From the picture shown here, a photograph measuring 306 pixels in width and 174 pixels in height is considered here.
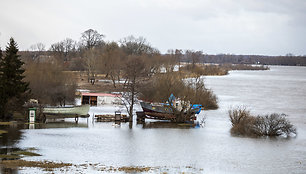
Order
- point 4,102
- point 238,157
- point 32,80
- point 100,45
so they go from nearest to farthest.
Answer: point 238,157 → point 4,102 → point 32,80 → point 100,45

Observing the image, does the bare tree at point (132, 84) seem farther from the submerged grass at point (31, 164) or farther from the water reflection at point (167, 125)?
the submerged grass at point (31, 164)

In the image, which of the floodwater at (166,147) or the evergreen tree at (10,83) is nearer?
the floodwater at (166,147)

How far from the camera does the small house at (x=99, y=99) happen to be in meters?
59.2

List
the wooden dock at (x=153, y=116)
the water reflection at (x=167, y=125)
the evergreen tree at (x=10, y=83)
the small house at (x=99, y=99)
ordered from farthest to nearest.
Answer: the small house at (x=99, y=99), the wooden dock at (x=153, y=116), the water reflection at (x=167, y=125), the evergreen tree at (x=10, y=83)

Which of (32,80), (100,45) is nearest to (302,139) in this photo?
(32,80)

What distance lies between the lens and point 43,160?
25297 millimetres

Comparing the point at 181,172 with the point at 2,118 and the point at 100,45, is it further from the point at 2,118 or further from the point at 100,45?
the point at 100,45

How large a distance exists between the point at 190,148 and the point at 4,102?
17338mm

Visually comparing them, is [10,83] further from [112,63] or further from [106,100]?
[112,63]

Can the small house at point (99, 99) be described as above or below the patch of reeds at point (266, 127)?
above

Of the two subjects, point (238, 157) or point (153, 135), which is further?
point (153, 135)

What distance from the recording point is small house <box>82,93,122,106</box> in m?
59.2

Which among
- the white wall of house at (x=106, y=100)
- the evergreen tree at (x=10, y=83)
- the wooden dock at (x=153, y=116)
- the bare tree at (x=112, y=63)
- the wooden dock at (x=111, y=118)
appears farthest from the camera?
the bare tree at (x=112, y=63)

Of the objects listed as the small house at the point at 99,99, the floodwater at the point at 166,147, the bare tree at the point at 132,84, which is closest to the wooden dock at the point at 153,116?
the bare tree at the point at 132,84
